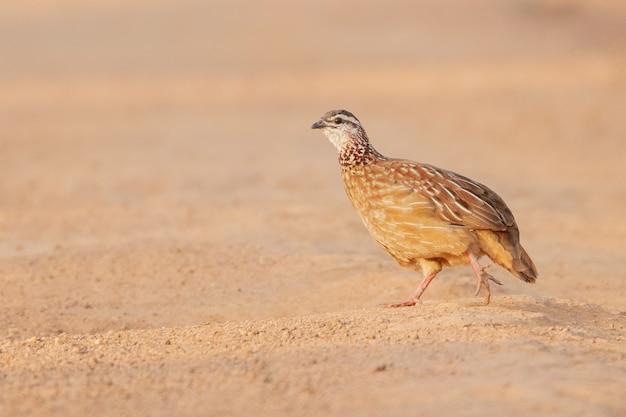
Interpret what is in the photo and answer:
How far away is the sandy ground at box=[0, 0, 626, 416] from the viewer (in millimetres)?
6926

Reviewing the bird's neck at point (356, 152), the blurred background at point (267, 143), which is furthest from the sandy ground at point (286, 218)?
the bird's neck at point (356, 152)

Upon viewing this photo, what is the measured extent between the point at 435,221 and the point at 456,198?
0.73ft

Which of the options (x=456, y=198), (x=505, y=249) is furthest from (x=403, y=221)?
(x=505, y=249)

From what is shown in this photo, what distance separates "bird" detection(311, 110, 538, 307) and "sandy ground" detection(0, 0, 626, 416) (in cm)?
34

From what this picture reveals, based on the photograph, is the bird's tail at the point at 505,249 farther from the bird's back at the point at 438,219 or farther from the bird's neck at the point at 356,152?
the bird's neck at the point at 356,152

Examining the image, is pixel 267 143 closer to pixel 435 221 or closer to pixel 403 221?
pixel 403 221

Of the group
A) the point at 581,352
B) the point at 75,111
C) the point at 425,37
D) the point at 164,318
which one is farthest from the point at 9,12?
the point at 581,352

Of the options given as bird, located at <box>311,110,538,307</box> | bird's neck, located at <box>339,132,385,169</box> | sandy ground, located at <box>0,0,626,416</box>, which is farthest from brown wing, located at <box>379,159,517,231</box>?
sandy ground, located at <box>0,0,626,416</box>

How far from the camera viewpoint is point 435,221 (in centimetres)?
892

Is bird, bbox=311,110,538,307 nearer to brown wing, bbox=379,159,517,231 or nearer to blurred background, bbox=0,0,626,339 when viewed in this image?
brown wing, bbox=379,159,517,231

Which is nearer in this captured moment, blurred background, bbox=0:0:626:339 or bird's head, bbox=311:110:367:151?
bird's head, bbox=311:110:367:151

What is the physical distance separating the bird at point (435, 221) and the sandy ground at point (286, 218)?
336 mm

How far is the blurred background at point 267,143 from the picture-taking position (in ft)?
37.6

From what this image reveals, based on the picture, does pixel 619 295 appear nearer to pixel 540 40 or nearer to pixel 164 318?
pixel 164 318
